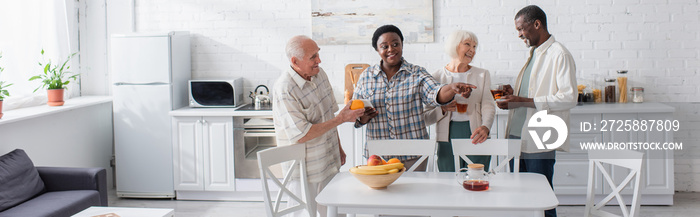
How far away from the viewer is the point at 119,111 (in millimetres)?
5488

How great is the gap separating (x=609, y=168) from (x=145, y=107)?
3.79 m

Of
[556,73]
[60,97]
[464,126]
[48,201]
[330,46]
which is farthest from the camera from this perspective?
[330,46]

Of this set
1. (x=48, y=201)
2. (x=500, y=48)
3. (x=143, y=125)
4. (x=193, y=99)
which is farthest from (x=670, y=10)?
(x=48, y=201)

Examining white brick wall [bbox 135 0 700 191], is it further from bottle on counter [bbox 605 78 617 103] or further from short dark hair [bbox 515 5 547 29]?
short dark hair [bbox 515 5 547 29]

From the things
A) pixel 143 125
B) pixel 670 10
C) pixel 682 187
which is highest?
pixel 670 10

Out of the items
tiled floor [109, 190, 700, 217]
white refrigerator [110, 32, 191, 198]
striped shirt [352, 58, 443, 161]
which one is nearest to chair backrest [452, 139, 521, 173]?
striped shirt [352, 58, 443, 161]

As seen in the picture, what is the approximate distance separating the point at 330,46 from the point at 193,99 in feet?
4.13

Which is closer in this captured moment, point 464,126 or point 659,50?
point 464,126

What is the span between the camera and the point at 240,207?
5.29m

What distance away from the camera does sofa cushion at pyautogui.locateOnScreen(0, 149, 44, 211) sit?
3.91 metres

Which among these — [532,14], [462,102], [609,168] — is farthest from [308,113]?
[609,168]

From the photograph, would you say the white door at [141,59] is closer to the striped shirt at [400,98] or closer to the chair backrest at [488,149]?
the striped shirt at [400,98]

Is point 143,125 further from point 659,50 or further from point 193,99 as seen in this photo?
point 659,50

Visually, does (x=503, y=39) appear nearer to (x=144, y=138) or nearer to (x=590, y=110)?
(x=590, y=110)
